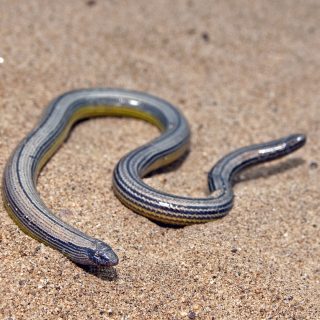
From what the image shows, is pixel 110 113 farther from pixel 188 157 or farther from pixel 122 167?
pixel 122 167

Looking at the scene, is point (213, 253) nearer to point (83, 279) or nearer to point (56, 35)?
point (83, 279)

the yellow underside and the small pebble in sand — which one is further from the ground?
the small pebble in sand

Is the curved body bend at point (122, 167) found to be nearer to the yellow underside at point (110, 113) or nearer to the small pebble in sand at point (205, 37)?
the yellow underside at point (110, 113)

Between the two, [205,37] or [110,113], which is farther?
[205,37]

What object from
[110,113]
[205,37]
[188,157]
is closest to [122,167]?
[188,157]

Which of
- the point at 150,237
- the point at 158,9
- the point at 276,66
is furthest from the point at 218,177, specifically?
the point at 158,9

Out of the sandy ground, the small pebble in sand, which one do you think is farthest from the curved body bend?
the small pebble in sand

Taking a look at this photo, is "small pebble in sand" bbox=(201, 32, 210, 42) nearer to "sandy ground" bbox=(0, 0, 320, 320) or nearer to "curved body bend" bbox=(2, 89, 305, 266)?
"sandy ground" bbox=(0, 0, 320, 320)
